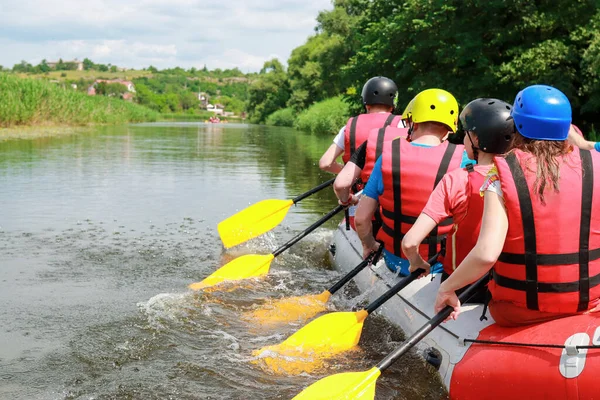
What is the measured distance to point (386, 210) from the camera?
426cm

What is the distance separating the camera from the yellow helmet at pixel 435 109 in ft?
13.2

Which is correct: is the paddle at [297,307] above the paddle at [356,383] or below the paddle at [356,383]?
below

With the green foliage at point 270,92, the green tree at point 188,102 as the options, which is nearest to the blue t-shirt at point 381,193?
the green foliage at point 270,92

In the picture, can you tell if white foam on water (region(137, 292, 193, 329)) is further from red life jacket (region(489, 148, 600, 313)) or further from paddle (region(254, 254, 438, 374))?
red life jacket (region(489, 148, 600, 313))

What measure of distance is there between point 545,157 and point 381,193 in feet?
5.08

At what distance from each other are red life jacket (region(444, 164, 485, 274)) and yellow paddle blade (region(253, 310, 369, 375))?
2.63 feet

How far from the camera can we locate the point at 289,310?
5094mm

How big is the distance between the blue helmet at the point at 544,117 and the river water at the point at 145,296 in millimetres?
1499

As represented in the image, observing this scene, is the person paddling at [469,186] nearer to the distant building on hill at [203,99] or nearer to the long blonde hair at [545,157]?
the long blonde hair at [545,157]

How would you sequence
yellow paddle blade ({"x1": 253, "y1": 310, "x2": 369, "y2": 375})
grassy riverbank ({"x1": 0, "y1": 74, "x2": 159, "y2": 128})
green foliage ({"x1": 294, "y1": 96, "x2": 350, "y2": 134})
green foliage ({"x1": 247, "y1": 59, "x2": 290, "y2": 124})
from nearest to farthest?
yellow paddle blade ({"x1": 253, "y1": 310, "x2": 369, "y2": 375}) → grassy riverbank ({"x1": 0, "y1": 74, "x2": 159, "y2": 128}) → green foliage ({"x1": 294, "y1": 96, "x2": 350, "y2": 134}) → green foliage ({"x1": 247, "y1": 59, "x2": 290, "y2": 124})

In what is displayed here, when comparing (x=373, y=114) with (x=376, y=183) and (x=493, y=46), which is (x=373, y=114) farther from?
(x=493, y=46)

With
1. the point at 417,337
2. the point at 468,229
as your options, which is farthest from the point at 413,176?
the point at 417,337

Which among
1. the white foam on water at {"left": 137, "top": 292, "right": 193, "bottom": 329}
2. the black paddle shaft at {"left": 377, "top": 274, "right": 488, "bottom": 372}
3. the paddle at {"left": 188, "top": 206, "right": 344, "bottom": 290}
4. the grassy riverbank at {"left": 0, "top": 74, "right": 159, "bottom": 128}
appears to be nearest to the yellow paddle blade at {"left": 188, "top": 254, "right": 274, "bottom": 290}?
the paddle at {"left": 188, "top": 206, "right": 344, "bottom": 290}

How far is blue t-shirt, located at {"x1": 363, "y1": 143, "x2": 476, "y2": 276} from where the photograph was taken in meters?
4.11
